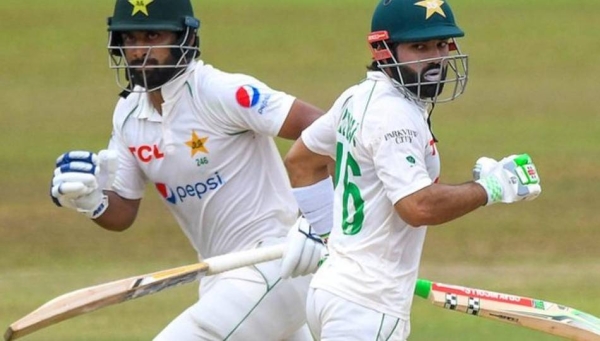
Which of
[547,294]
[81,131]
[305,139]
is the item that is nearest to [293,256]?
[305,139]

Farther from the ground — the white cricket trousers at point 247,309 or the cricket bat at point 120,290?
the cricket bat at point 120,290

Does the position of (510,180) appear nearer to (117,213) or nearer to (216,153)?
(216,153)

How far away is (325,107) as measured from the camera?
17719 millimetres

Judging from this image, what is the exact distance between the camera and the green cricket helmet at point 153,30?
6895mm

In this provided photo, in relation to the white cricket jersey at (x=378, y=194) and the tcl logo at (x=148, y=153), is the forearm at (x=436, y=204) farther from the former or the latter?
the tcl logo at (x=148, y=153)

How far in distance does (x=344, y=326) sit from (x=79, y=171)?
1.35 m

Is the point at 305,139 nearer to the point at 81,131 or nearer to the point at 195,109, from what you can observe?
the point at 195,109

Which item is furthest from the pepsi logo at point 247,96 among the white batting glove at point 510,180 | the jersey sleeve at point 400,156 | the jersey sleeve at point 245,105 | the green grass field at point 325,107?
the green grass field at point 325,107

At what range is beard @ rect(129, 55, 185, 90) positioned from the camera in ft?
22.6

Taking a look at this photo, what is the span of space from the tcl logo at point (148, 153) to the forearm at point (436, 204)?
1.42 m

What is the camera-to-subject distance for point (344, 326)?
6074mm

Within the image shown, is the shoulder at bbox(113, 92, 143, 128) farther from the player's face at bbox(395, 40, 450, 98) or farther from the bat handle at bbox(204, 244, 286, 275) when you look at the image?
the player's face at bbox(395, 40, 450, 98)

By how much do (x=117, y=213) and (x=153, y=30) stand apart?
83 centimetres

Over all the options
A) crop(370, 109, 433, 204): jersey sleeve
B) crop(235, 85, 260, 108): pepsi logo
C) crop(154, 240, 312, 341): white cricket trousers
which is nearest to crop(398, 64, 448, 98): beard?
crop(370, 109, 433, 204): jersey sleeve
